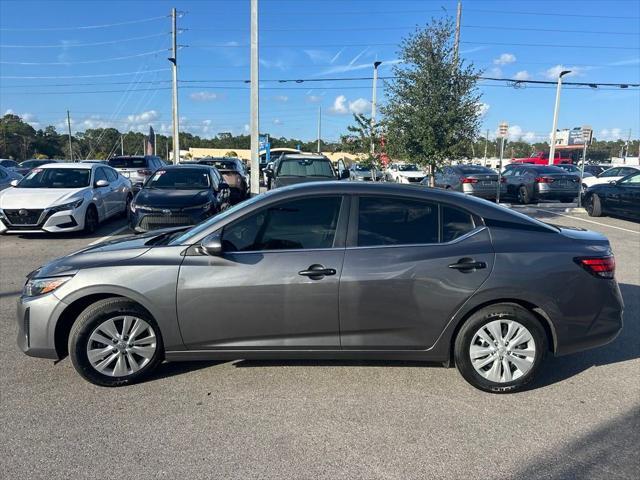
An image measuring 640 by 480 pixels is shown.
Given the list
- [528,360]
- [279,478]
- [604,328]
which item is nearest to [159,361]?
[279,478]

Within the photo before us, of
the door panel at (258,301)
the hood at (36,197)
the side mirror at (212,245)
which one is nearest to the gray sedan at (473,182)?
the hood at (36,197)

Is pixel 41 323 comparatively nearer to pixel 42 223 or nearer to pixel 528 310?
pixel 528 310

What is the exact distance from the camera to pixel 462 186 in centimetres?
1691

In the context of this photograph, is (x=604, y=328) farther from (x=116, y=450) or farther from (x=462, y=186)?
(x=462, y=186)

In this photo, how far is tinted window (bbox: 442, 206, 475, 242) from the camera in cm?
380

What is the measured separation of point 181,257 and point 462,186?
14.7 metres

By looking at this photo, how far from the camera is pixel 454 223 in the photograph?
12.6ft

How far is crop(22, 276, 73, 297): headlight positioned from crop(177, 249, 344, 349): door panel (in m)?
0.95

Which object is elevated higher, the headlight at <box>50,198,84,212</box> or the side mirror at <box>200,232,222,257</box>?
the side mirror at <box>200,232,222,257</box>

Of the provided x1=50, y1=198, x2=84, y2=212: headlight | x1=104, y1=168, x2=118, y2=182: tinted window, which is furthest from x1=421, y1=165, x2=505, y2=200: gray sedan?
x1=50, y1=198, x2=84, y2=212: headlight

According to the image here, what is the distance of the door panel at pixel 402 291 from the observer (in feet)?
11.9

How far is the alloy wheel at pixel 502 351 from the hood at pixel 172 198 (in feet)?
23.2

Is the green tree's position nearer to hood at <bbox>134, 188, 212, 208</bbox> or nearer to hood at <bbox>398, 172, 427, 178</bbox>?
hood at <bbox>134, 188, 212, 208</bbox>

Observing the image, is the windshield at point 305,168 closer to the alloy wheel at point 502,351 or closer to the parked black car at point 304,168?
the parked black car at point 304,168
